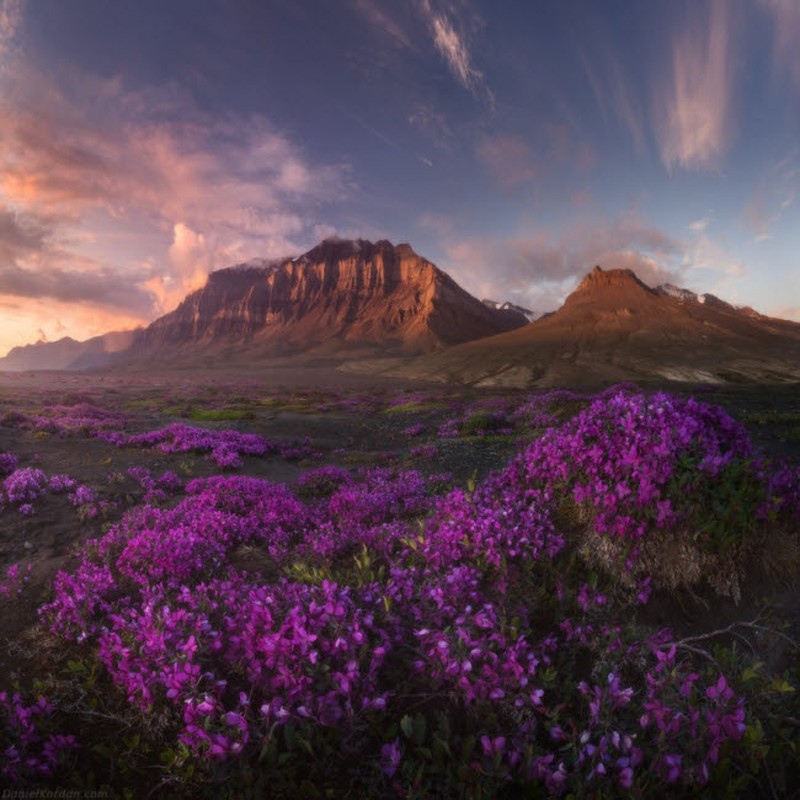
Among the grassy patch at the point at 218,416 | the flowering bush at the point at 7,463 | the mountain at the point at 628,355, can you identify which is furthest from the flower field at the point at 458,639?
the mountain at the point at 628,355

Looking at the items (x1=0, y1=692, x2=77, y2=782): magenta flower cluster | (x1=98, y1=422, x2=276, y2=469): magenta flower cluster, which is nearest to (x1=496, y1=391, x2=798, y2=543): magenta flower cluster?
(x1=0, y1=692, x2=77, y2=782): magenta flower cluster

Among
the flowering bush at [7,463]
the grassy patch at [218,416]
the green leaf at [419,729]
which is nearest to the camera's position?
the green leaf at [419,729]

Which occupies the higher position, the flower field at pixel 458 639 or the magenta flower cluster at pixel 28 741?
the flower field at pixel 458 639

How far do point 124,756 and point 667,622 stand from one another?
541 cm

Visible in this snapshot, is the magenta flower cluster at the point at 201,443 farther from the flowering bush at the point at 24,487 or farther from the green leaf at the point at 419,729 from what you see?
the green leaf at the point at 419,729

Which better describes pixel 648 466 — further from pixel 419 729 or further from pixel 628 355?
pixel 628 355

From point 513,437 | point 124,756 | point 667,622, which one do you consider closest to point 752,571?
point 667,622

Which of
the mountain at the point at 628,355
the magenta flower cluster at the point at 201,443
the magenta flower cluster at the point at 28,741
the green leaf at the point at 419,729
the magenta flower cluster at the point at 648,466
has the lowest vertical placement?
the magenta flower cluster at the point at 28,741

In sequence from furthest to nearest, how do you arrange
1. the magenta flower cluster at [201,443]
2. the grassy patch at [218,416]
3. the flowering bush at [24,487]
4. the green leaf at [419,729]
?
the grassy patch at [218,416]
the magenta flower cluster at [201,443]
the flowering bush at [24,487]
the green leaf at [419,729]

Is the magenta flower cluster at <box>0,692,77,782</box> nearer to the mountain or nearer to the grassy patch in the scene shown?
the grassy patch

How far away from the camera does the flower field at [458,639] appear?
3625 mm

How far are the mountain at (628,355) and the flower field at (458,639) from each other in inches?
3598

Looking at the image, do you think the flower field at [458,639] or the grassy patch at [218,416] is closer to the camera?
the flower field at [458,639]

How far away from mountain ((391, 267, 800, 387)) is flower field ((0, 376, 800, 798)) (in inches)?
3598
